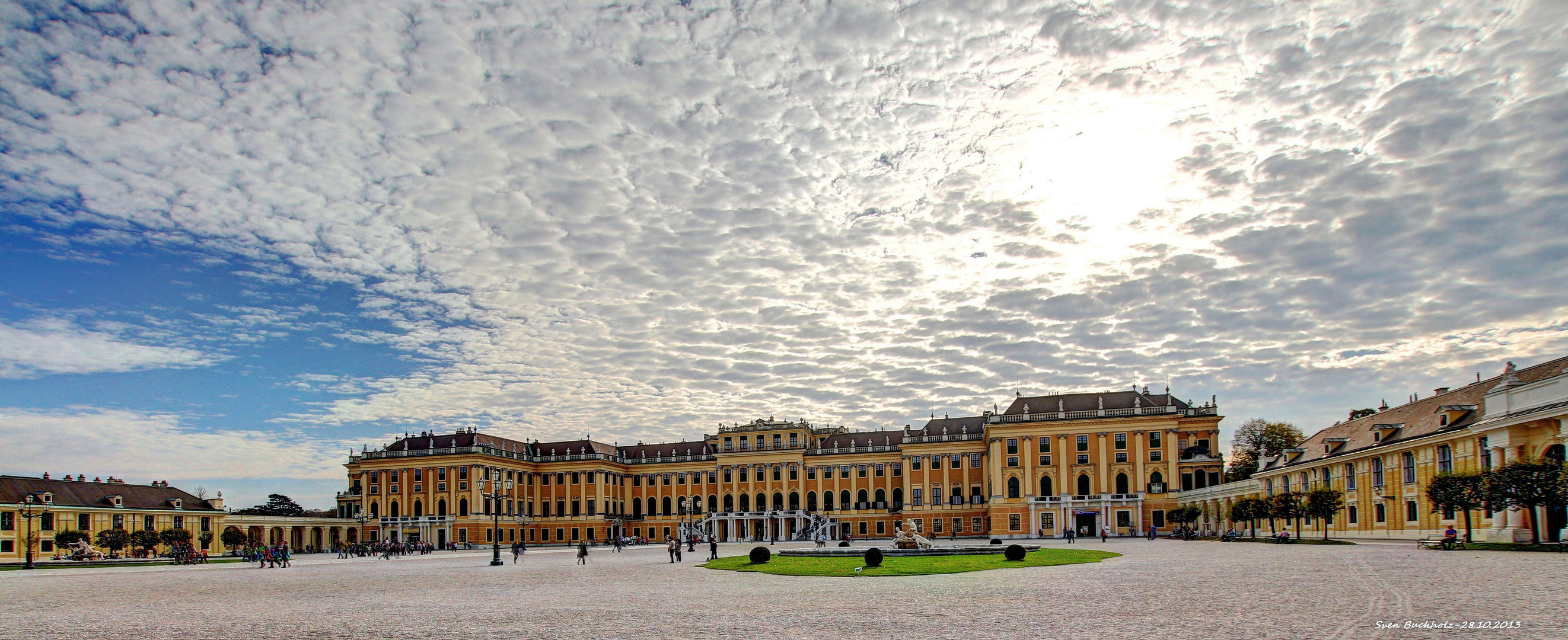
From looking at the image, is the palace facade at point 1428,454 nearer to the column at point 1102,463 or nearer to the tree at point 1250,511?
the tree at point 1250,511

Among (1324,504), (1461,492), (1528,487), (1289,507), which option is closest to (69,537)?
(1289,507)

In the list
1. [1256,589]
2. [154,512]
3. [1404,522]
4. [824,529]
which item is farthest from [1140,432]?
[154,512]

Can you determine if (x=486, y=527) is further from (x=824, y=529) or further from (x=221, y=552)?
(x=824, y=529)

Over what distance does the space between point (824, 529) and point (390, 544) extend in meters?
37.1

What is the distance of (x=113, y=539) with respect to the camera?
6500 centimetres

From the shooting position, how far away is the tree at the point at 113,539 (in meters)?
64.9

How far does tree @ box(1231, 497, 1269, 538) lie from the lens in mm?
55562

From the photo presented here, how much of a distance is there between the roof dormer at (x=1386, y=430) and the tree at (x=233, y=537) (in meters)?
87.5

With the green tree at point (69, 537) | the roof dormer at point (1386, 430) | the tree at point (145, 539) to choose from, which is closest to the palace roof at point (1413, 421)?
the roof dormer at point (1386, 430)

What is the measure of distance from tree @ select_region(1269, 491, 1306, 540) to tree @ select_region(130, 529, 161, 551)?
72794mm

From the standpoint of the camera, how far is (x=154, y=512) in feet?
273

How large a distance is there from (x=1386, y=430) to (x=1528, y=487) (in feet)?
60.5

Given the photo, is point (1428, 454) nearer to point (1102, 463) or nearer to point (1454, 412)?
point (1454, 412)

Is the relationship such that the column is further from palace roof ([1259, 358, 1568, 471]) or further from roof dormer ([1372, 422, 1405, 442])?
roof dormer ([1372, 422, 1405, 442])
